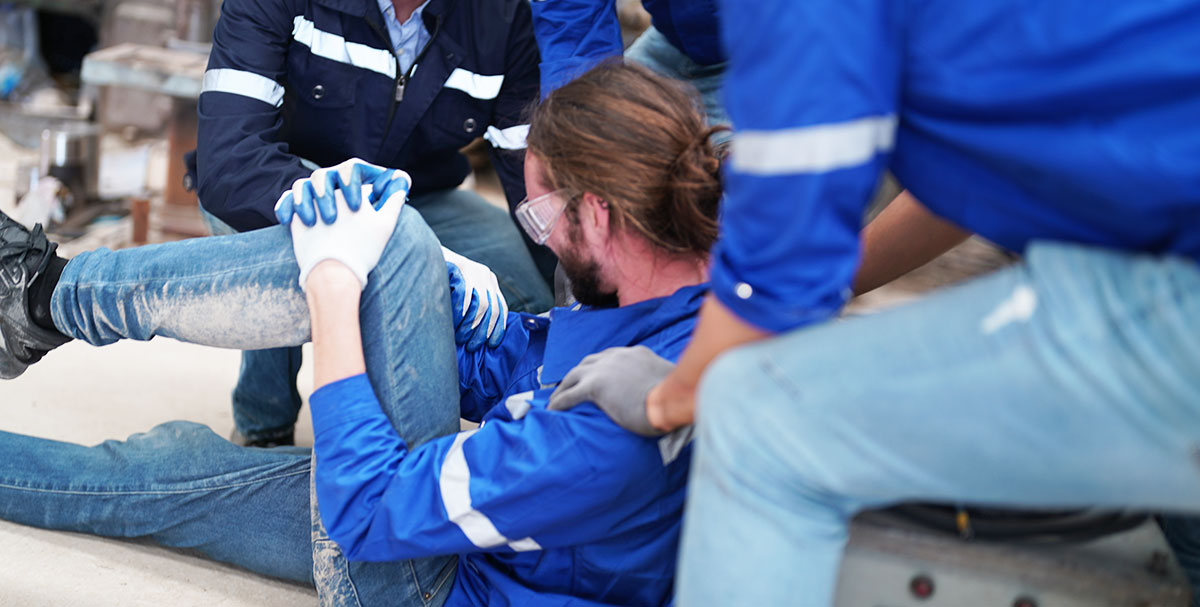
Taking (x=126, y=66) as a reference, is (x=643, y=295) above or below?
above

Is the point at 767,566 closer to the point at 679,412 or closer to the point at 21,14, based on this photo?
the point at 679,412

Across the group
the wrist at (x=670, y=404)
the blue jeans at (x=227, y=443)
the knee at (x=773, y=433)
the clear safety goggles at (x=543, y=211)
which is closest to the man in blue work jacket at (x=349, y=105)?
the blue jeans at (x=227, y=443)

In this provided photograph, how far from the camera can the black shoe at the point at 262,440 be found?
2.11m

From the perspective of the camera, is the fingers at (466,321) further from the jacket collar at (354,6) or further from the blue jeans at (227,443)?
the jacket collar at (354,6)

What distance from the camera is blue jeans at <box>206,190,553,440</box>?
207cm

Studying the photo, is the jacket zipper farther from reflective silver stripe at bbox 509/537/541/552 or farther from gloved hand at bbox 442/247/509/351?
reflective silver stripe at bbox 509/537/541/552

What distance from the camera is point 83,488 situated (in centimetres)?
154

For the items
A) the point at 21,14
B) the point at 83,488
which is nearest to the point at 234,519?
the point at 83,488

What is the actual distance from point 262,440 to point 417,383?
0.95 meters

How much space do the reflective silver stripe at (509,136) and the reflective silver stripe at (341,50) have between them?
260mm

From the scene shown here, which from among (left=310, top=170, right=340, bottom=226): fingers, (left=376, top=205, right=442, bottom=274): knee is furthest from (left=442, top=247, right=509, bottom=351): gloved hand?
(left=310, top=170, right=340, bottom=226): fingers

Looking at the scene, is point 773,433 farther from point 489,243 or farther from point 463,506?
point 489,243

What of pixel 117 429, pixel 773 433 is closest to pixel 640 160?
pixel 773 433

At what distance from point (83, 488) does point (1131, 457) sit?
1450 mm
